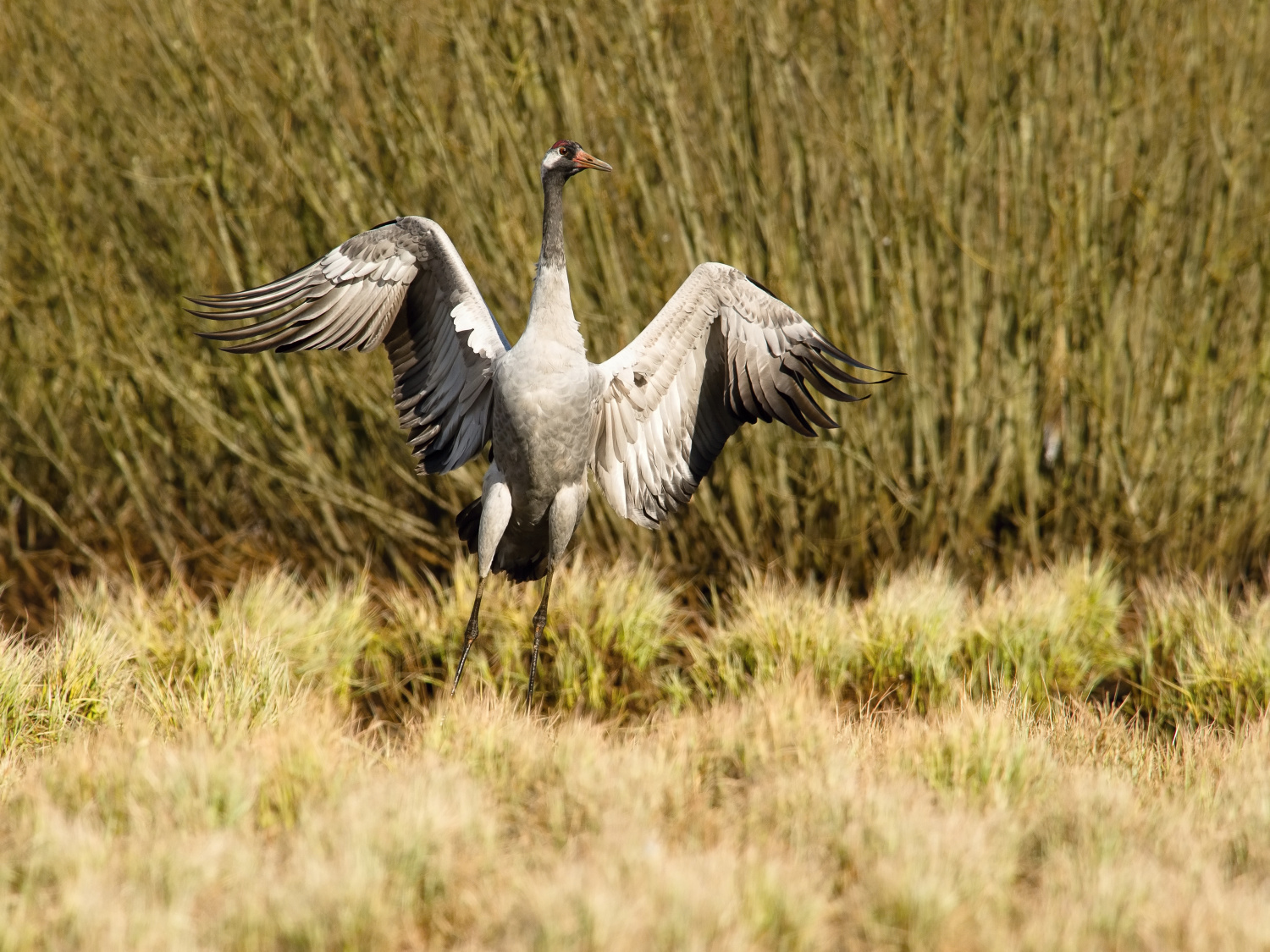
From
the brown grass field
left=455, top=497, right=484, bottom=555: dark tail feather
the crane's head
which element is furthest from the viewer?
left=455, top=497, right=484, bottom=555: dark tail feather

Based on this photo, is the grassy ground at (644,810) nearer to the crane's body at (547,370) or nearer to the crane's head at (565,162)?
the crane's body at (547,370)

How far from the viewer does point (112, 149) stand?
757 cm

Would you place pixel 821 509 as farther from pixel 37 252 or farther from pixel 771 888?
pixel 37 252

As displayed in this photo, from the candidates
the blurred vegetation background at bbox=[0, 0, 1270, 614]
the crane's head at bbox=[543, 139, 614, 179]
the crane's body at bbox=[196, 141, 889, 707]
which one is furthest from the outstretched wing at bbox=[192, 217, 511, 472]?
the blurred vegetation background at bbox=[0, 0, 1270, 614]

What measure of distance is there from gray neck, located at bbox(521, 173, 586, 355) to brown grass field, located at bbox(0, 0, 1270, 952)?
148cm

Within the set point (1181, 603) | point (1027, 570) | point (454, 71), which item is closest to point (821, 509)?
point (1027, 570)

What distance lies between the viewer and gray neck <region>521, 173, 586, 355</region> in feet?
15.3

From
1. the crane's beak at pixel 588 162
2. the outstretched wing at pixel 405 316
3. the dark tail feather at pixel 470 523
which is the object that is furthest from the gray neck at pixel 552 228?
the dark tail feather at pixel 470 523

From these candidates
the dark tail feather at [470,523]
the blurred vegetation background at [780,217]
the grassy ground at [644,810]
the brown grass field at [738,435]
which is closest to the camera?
the grassy ground at [644,810]

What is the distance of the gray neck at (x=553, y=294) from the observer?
4672 millimetres

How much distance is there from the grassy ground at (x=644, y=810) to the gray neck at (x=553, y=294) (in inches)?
57.9

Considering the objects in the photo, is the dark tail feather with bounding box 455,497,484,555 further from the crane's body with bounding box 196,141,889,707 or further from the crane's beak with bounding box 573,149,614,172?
the crane's beak with bounding box 573,149,614,172

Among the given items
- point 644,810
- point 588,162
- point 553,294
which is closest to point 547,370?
point 553,294

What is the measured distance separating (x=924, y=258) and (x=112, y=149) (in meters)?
5.14
